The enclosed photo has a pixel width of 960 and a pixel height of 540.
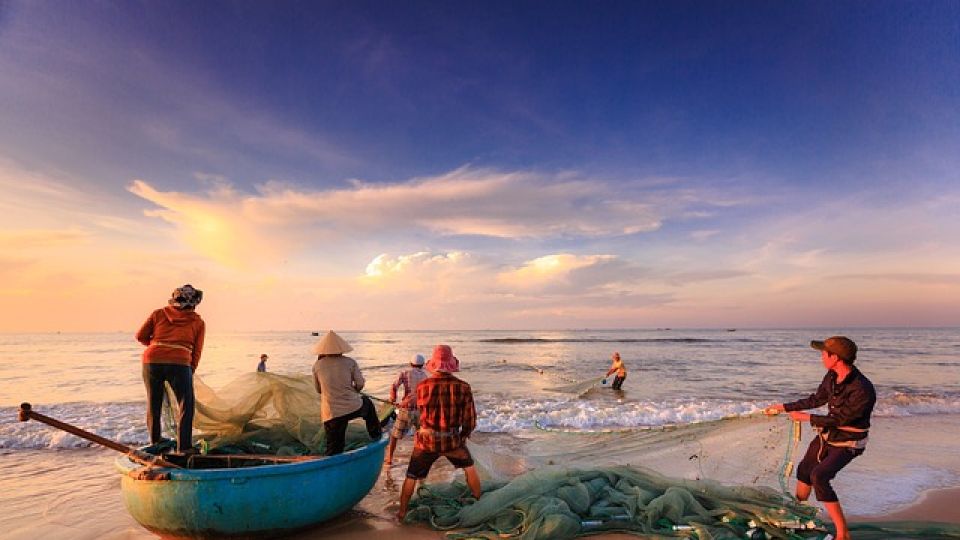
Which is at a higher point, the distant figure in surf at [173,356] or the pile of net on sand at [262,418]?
the distant figure in surf at [173,356]

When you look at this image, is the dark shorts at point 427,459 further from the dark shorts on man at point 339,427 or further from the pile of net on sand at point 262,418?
the pile of net on sand at point 262,418

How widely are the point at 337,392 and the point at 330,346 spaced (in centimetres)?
51

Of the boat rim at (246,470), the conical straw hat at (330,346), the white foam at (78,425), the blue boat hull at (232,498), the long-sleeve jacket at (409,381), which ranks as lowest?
the white foam at (78,425)

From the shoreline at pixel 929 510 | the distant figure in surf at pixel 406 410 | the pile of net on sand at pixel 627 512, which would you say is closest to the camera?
the pile of net on sand at pixel 627 512

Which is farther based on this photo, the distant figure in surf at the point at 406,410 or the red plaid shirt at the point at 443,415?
the distant figure in surf at the point at 406,410

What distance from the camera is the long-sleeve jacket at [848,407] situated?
439 centimetres

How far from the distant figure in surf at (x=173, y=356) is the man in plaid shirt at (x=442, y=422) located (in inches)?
87.6

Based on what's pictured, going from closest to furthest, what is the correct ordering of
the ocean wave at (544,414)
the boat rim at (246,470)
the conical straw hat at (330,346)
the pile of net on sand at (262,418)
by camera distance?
the boat rim at (246,470) → the conical straw hat at (330,346) → the pile of net on sand at (262,418) → the ocean wave at (544,414)

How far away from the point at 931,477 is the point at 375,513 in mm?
7485

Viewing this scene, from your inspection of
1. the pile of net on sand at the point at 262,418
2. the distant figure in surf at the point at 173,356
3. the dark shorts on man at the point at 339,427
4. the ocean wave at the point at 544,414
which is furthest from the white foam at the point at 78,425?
the dark shorts on man at the point at 339,427

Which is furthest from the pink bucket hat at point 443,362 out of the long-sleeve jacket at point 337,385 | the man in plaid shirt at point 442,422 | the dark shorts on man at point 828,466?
the dark shorts on man at point 828,466

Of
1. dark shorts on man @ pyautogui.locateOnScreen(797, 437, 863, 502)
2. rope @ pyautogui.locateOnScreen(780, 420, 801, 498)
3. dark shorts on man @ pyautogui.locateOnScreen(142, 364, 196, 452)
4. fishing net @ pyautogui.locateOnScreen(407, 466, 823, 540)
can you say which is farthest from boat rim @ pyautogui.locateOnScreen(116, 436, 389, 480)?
rope @ pyautogui.locateOnScreen(780, 420, 801, 498)

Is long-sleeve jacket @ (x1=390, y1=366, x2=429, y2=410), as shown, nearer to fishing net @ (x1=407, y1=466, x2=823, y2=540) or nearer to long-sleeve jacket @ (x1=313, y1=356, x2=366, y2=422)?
long-sleeve jacket @ (x1=313, y1=356, x2=366, y2=422)

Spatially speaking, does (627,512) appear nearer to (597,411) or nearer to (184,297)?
(184,297)
